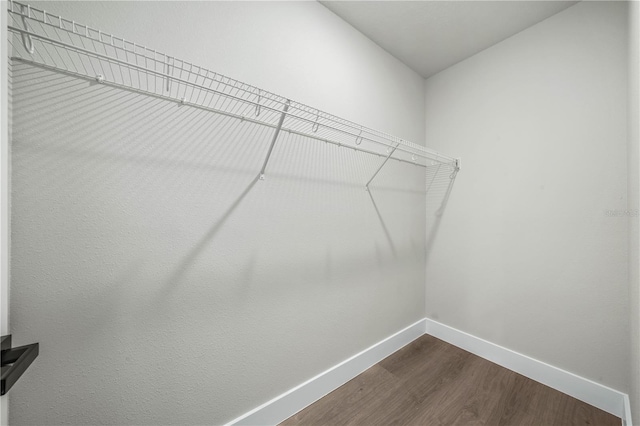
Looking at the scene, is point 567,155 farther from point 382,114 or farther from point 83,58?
point 83,58

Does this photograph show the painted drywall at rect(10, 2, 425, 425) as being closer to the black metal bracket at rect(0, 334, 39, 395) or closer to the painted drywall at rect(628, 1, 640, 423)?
the black metal bracket at rect(0, 334, 39, 395)

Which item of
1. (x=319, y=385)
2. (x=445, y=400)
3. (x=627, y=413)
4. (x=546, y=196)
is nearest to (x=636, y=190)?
(x=546, y=196)

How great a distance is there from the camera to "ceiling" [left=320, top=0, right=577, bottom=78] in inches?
57.9

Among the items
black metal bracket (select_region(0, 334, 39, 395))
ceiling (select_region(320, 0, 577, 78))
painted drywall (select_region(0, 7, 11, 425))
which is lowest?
black metal bracket (select_region(0, 334, 39, 395))

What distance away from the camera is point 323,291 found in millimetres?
1447

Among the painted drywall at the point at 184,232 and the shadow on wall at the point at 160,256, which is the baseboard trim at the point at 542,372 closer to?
the painted drywall at the point at 184,232

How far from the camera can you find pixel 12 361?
1.88 ft

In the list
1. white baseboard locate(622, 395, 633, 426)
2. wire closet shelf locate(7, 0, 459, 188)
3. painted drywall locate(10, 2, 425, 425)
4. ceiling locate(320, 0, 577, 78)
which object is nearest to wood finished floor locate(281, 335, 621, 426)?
white baseboard locate(622, 395, 633, 426)

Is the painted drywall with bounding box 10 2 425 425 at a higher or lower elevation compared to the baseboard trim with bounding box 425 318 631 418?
higher

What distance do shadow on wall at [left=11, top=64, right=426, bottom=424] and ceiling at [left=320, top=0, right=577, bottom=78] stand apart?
982mm

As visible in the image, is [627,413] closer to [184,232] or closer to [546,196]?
[546,196]

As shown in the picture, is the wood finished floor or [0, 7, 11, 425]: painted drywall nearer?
[0, 7, 11, 425]: painted drywall

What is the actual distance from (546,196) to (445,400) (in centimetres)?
152

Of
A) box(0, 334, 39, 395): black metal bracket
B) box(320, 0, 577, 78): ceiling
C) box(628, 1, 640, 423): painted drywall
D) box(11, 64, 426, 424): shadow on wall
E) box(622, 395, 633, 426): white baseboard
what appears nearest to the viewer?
box(0, 334, 39, 395): black metal bracket
